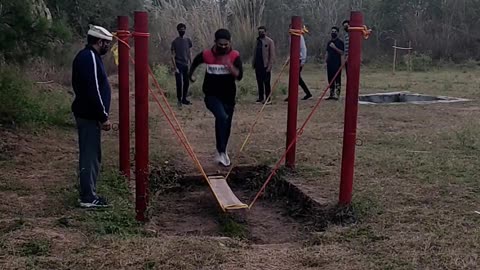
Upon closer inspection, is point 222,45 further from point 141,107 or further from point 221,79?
point 141,107

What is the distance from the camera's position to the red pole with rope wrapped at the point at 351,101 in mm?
5961

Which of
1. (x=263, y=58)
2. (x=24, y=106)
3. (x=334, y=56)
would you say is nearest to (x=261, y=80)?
(x=263, y=58)

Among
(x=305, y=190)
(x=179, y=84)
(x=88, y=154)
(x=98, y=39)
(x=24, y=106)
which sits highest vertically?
(x=98, y=39)

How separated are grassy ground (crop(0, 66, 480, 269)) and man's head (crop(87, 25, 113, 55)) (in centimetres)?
135

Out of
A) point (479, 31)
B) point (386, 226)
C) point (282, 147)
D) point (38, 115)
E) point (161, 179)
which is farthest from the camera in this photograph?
point (479, 31)

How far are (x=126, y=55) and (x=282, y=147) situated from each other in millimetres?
2854

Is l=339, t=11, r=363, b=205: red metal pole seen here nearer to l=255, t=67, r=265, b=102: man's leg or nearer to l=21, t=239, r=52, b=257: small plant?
l=21, t=239, r=52, b=257: small plant

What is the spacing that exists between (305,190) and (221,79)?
1.83m

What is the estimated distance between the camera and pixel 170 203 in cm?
734

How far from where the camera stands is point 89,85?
19.4 feet

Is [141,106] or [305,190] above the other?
[141,106]

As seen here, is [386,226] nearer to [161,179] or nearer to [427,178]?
[427,178]

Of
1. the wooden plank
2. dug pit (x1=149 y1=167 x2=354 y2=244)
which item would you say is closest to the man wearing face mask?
dug pit (x1=149 y1=167 x2=354 y2=244)

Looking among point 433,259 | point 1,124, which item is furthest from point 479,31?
point 433,259
